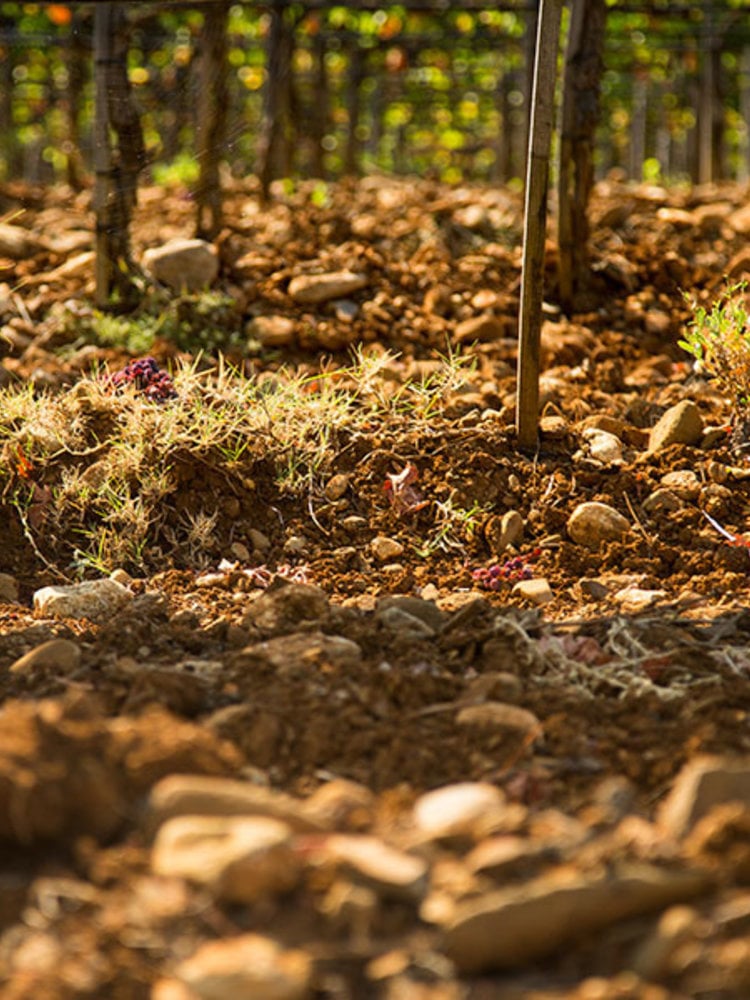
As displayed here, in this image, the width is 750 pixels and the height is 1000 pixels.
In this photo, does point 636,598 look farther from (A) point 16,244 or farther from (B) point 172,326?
(A) point 16,244

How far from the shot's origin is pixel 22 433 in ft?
14.1

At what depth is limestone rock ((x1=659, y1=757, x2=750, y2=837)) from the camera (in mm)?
2123

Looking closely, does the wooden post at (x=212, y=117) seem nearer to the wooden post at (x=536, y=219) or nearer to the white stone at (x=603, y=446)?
the wooden post at (x=536, y=219)

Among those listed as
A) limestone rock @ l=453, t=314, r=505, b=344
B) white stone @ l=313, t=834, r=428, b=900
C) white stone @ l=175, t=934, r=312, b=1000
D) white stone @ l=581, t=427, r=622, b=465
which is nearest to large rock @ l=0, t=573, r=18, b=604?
white stone @ l=581, t=427, r=622, b=465

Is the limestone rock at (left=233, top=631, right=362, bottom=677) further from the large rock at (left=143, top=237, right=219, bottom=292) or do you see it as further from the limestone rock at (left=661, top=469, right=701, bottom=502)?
the large rock at (left=143, top=237, right=219, bottom=292)

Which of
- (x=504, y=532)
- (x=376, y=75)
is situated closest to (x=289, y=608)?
(x=504, y=532)

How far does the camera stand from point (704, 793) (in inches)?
84.0

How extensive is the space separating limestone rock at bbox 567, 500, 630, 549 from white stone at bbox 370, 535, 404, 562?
1.78 feet

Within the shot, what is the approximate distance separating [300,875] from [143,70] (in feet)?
41.6

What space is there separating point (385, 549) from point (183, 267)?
264cm

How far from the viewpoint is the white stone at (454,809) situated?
2.14 metres

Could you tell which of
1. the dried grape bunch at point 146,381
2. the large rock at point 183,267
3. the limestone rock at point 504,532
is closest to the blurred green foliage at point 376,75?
the large rock at point 183,267

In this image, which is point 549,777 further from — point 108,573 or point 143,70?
point 143,70

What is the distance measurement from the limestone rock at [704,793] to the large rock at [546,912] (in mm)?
145
